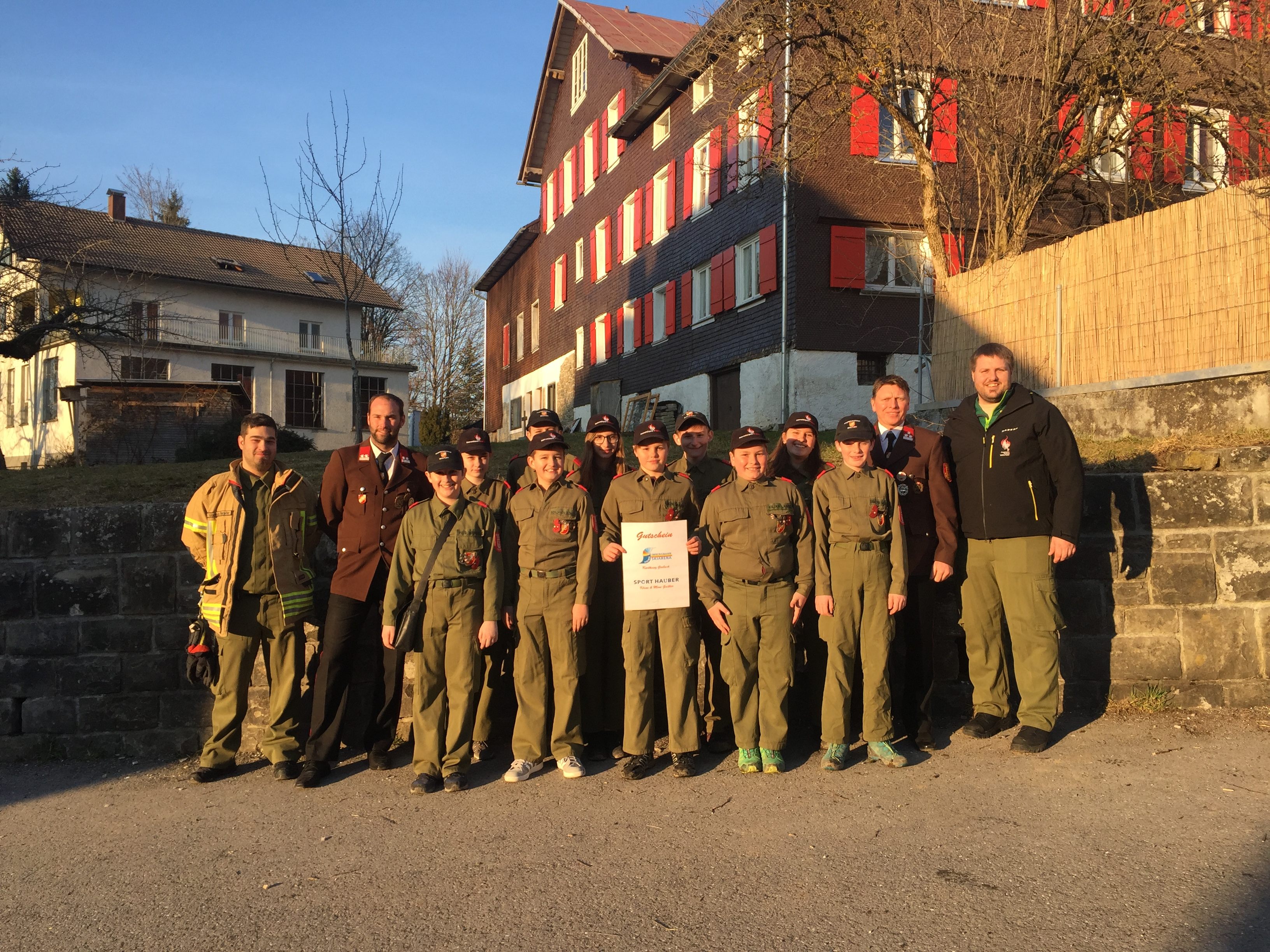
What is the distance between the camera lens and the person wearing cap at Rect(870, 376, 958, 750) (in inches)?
225

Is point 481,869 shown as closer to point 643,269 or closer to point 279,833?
point 279,833

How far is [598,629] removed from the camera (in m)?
5.89

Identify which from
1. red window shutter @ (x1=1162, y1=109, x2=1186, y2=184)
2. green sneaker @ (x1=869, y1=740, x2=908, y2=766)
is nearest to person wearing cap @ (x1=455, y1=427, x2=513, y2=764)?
green sneaker @ (x1=869, y1=740, x2=908, y2=766)

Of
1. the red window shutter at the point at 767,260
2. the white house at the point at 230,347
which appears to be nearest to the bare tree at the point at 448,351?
the white house at the point at 230,347

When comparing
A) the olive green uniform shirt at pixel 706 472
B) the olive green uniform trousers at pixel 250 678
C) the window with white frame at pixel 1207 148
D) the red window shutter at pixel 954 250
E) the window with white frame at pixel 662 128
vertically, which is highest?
the window with white frame at pixel 662 128

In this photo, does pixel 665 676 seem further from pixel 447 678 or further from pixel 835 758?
pixel 447 678

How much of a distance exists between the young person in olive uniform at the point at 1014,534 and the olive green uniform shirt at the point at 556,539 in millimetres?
2240

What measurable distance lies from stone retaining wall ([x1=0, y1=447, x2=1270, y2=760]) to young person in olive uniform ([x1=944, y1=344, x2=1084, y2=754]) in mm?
432

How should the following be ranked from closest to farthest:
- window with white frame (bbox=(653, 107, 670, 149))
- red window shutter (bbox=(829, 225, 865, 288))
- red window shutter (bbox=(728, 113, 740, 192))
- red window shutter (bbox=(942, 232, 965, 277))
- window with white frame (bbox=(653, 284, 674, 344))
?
red window shutter (bbox=(942, 232, 965, 277)) → red window shutter (bbox=(728, 113, 740, 192)) → red window shutter (bbox=(829, 225, 865, 288)) → window with white frame (bbox=(653, 107, 670, 149)) → window with white frame (bbox=(653, 284, 674, 344))

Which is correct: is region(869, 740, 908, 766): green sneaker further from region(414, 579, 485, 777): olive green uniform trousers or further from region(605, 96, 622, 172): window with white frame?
region(605, 96, 622, 172): window with white frame

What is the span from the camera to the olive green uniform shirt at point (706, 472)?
6262 millimetres

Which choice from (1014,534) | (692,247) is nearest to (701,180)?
(692,247)

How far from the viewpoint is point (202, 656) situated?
564cm

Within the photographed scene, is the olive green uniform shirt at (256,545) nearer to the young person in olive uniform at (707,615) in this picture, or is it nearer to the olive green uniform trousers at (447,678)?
the olive green uniform trousers at (447,678)
